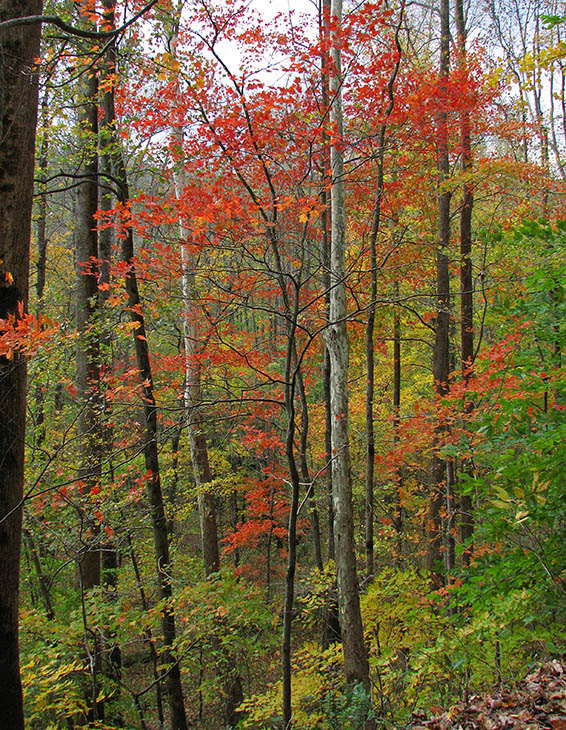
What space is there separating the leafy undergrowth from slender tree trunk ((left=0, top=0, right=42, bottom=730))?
260 cm

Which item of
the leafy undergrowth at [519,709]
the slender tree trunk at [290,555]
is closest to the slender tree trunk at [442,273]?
the slender tree trunk at [290,555]

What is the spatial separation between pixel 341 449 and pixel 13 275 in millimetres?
3874

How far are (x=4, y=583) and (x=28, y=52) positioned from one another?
363 cm

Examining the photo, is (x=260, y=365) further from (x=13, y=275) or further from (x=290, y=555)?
(x=13, y=275)

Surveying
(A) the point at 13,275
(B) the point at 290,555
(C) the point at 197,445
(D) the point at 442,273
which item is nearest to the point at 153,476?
(B) the point at 290,555

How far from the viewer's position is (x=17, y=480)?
306 centimetres

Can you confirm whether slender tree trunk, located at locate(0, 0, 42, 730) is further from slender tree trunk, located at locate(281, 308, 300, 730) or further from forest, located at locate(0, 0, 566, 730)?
slender tree trunk, located at locate(281, 308, 300, 730)

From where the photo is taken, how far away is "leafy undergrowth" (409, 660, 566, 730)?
2086mm

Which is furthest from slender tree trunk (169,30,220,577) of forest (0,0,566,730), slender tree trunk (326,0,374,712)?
slender tree trunk (326,0,374,712)

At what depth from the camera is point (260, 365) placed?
343 inches

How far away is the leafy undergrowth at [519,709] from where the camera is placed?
209 centimetres

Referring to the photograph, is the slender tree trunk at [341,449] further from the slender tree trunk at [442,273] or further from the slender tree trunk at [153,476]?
the slender tree trunk at [442,273]

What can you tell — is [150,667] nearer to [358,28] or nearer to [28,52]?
[28,52]

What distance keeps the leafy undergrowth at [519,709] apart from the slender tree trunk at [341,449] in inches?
105
